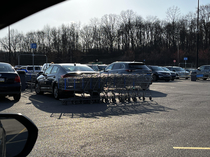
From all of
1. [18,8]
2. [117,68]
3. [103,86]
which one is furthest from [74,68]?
[18,8]

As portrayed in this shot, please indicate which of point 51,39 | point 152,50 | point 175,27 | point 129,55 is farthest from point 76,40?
point 175,27

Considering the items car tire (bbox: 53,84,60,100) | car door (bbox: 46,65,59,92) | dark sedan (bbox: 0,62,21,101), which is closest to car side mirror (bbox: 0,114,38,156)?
dark sedan (bbox: 0,62,21,101)

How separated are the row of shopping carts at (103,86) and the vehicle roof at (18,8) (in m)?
8.82

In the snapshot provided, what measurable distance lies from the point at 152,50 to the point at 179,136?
247ft

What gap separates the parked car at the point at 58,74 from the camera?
11.2 metres

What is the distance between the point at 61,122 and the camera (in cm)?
677

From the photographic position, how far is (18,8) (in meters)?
1.18

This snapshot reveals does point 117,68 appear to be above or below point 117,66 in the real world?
below

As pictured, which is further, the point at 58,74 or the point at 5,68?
the point at 58,74

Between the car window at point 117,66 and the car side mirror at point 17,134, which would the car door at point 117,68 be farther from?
the car side mirror at point 17,134

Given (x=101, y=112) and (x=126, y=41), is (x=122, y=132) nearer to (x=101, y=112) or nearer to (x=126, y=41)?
(x=101, y=112)

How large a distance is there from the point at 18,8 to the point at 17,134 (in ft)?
4.50

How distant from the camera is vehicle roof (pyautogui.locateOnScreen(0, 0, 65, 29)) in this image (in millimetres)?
1137

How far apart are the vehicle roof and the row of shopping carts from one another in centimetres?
882
